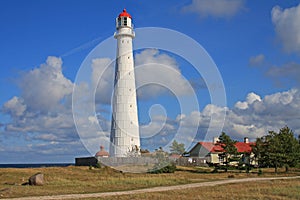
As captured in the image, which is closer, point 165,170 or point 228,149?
point 165,170

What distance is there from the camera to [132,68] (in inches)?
2242

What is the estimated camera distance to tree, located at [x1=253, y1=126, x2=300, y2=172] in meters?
57.1

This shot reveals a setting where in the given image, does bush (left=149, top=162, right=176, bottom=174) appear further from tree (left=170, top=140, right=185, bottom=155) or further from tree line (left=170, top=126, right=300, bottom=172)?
tree (left=170, top=140, right=185, bottom=155)

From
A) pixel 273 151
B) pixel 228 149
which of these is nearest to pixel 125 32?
pixel 228 149

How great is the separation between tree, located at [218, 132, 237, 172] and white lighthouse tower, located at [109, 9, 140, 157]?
1229 cm

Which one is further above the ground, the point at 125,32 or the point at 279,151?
the point at 125,32

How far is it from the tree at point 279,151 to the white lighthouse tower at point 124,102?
60.1 feet

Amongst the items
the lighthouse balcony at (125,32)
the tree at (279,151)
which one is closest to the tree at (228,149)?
the tree at (279,151)

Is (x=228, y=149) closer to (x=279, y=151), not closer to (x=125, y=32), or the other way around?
(x=279, y=151)

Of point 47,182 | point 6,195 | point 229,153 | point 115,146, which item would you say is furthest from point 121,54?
point 6,195

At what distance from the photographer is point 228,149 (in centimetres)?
5791

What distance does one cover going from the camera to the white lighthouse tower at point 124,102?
5559 centimetres

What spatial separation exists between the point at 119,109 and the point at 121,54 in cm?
756

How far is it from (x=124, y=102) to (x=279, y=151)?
22531 mm
